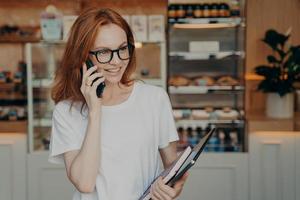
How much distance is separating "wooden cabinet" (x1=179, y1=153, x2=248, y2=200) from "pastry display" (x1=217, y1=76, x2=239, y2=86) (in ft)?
1.93

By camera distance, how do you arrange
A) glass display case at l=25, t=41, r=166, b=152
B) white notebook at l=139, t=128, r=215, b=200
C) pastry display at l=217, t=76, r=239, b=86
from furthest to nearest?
pastry display at l=217, t=76, r=239, b=86, glass display case at l=25, t=41, r=166, b=152, white notebook at l=139, t=128, r=215, b=200

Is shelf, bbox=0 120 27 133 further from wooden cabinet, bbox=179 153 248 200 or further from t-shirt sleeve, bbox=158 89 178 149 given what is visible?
t-shirt sleeve, bbox=158 89 178 149

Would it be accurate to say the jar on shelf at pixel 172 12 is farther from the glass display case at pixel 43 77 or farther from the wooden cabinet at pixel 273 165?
the wooden cabinet at pixel 273 165

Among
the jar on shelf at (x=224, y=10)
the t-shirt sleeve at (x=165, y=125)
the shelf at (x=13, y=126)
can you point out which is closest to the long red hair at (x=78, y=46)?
the t-shirt sleeve at (x=165, y=125)

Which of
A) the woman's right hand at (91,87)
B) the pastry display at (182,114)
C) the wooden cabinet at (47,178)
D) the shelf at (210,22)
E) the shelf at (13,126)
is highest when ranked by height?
the shelf at (210,22)

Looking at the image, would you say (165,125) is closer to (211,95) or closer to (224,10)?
(224,10)

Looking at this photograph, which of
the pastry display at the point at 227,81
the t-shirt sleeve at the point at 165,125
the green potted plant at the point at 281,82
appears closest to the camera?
the t-shirt sleeve at the point at 165,125

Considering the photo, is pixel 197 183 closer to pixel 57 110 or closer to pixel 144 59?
pixel 144 59

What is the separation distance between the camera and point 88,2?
4938mm

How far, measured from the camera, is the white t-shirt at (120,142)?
1.71 metres

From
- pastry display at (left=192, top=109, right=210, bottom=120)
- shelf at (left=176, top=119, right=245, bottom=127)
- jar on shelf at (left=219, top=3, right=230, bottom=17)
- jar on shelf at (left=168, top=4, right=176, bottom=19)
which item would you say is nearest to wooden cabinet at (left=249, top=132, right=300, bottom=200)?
shelf at (left=176, top=119, right=245, bottom=127)

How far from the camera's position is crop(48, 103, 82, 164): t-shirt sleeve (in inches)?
67.7

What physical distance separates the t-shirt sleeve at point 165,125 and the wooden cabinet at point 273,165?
2.22 m

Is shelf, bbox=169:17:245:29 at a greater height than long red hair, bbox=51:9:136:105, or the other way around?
shelf, bbox=169:17:245:29
